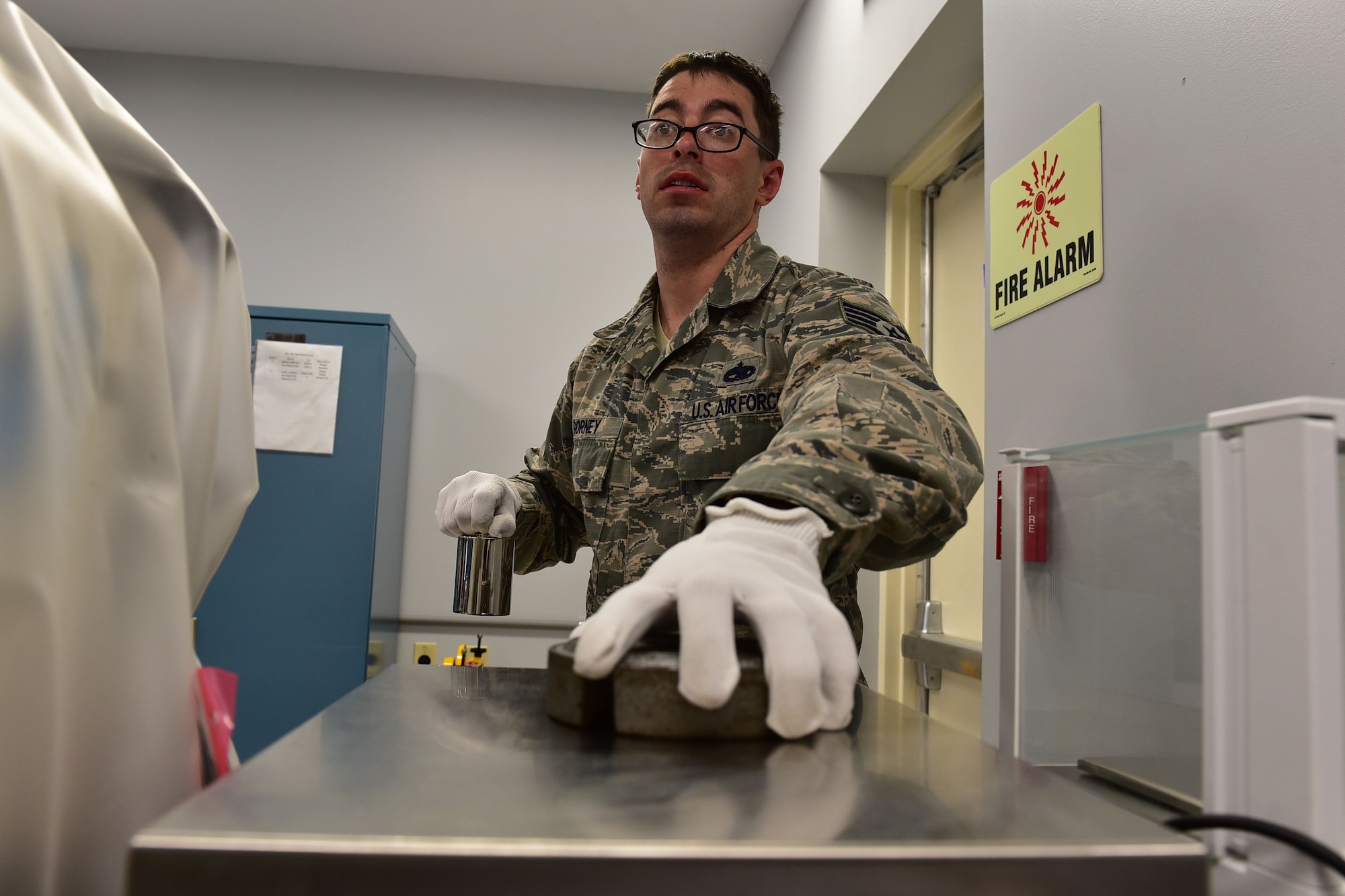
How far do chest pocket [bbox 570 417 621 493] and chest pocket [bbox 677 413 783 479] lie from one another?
130 mm

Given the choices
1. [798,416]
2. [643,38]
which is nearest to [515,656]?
[643,38]

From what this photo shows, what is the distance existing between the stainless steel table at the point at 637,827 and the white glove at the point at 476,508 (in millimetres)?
639

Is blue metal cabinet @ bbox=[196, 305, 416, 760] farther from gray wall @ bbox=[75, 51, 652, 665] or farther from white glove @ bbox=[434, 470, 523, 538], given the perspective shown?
white glove @ bbox=[434, 470, 523, 538]

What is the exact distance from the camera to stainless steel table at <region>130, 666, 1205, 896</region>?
264 mm

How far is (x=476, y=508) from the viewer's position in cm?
104

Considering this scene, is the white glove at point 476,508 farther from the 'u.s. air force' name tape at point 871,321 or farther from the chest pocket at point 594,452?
the 'u.s. air force' name tape at point 871,321

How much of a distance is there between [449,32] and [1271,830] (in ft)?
8.58

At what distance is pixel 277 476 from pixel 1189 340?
1931 mm

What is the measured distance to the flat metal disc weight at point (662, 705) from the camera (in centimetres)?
42

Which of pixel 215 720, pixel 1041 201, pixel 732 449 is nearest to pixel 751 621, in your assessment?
pixel 215 720

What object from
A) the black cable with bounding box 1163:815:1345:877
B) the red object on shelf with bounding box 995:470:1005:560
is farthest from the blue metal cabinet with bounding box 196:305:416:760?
the black cable with bounding box 1163:815:1345:877

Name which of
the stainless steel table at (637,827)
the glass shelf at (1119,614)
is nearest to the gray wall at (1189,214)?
the glass shelf at (1119,614)

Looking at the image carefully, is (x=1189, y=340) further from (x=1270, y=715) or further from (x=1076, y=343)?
(x=1270, y=715)

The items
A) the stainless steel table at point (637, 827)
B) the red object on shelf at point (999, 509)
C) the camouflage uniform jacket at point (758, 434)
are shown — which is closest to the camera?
the stainless steel table at point (637, 827)
